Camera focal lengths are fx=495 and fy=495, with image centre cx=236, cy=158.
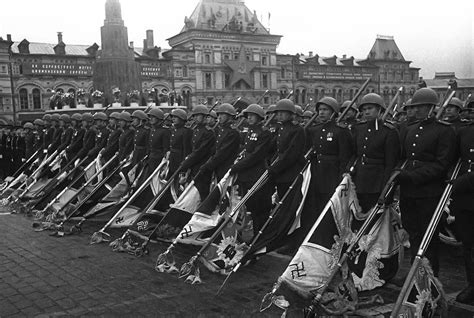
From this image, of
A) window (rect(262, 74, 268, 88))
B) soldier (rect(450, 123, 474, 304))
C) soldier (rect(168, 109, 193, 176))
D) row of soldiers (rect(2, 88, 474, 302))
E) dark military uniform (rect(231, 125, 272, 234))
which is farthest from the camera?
window (rect(262, 74, 268, 88))

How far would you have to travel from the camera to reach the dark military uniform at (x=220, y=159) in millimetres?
7715

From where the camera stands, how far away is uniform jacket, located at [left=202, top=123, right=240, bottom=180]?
7745mm

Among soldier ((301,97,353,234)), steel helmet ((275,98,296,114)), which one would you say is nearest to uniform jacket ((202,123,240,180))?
steel helmet ((275,98,296,114))

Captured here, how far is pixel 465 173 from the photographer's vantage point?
4.95m

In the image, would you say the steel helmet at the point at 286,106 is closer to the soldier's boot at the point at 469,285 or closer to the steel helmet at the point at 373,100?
the steel helmet at the point at 373,100

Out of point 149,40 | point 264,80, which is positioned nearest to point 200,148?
point 149,40

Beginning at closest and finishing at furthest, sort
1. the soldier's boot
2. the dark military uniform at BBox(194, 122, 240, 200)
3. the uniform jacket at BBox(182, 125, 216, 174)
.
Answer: the soldier's boot → the dark military uniform at BBox(194, 122, 240, 200) → the uniform jacket at BBox(182, 125, 216, 174)

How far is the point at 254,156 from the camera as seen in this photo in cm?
736

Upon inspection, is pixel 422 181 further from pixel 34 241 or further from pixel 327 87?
pixel 327 87

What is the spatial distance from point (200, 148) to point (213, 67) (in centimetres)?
4749

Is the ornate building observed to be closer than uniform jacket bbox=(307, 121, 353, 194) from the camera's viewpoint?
No

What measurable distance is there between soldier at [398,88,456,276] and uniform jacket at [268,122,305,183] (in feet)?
6.12

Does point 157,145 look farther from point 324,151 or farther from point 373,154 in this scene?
point 373,154

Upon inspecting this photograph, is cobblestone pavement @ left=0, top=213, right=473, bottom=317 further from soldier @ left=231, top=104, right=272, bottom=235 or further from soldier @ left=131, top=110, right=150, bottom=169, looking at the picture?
soldier @ left=131, top=110, right=150, bottom=169
